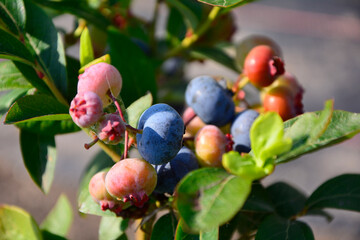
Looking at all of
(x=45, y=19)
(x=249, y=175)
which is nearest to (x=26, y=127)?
(x=45, y=19)

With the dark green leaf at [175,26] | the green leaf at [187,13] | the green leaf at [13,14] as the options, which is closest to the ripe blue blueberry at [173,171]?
the green leaf at [13,14]

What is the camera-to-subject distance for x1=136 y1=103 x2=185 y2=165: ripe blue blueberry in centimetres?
50

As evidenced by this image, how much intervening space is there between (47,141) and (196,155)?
0.94 feet

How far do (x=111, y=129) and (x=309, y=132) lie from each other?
0.22 m

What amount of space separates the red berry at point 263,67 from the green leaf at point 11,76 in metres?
0.38

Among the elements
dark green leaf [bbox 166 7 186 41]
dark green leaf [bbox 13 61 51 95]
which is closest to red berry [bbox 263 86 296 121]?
dark green leaf [bbox 13 61 51 95]

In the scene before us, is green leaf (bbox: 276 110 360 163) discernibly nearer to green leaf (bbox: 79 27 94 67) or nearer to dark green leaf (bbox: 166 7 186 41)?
green leaf (bbox: 79 27 94 67)

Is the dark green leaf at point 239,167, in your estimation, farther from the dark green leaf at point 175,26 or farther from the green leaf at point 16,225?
the dark green leaf at point 175,26

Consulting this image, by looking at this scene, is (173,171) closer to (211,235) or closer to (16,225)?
(211,235)

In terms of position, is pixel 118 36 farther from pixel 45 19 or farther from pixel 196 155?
pixel 196 155

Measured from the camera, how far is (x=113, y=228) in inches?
28.2

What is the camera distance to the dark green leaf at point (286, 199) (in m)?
0.76

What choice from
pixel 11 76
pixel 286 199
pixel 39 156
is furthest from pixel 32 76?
pixel 286 199

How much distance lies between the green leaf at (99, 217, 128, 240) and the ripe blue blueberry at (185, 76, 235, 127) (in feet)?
0.73
